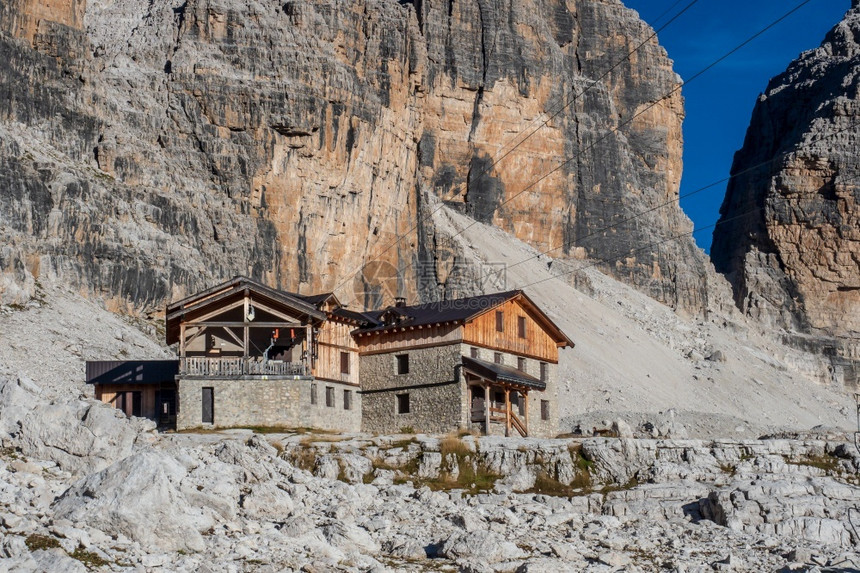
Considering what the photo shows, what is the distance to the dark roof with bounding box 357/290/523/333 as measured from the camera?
57.3 metres

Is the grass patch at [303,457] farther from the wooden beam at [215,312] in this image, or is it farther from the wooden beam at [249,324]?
the wooden beam at [215,312]

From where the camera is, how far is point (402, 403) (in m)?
57.8

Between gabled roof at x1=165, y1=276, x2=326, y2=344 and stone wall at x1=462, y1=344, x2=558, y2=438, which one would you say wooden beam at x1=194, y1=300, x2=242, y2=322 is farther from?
stone wall at x1=462, y1=344, x2=558, y2=438

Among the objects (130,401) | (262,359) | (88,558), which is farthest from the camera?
(130,401)

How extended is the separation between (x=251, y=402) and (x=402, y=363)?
9.30 metres

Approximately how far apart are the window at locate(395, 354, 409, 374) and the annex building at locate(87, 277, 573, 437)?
0.19 ft

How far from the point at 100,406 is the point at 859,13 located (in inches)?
6887

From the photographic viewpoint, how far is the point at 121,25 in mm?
118688

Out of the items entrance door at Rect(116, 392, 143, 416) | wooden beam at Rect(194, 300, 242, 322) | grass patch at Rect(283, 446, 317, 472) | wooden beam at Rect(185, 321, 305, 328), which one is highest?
wooden beam at Rect(194, 300, 242, 322)

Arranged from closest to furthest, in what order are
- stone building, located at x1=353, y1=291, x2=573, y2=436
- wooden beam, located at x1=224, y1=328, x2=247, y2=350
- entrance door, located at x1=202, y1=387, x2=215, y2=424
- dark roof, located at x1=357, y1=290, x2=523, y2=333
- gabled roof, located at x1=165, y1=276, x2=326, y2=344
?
entrance door, located at x1=202, y1=387, x2=215, y2=424
gabled roof, located at x1=165, y1=276, x2=326, y2=344
wooden beam, located at x1=224, y1=328, x2=247, y2=350
stone building, located at x1=353, y1=291, x2=573, y2=436
dark roof, located at x1=357, y1=290, x2=523, y2=333

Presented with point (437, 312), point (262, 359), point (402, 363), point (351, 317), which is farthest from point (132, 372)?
point (437, 312)

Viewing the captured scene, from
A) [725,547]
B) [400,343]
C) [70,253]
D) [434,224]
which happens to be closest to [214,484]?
[725,547]

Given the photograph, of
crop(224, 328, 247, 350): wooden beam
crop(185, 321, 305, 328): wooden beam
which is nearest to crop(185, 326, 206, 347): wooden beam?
crop(224, 328, 247, 350): wooden beam

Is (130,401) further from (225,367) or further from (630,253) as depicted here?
(630,253)
